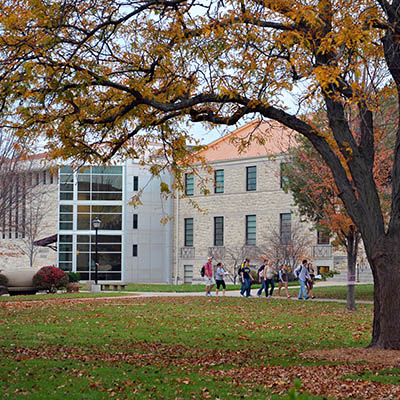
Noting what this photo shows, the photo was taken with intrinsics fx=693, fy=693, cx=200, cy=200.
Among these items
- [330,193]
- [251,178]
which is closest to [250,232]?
[251,178]

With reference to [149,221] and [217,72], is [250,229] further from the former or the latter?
[217,72]

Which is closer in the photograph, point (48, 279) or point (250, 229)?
point (48, 279)

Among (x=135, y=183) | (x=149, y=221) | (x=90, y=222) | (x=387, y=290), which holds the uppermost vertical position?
(x=135, y=183)

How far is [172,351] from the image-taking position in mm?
12398

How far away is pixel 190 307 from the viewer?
76.3ft

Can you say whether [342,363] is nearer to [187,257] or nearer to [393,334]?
[393,334]

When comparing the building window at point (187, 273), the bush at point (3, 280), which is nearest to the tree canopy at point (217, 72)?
the bush at point (3, 280)

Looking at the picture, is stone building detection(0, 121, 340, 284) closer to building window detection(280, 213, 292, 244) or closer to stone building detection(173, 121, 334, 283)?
stone building detection(173, 121, 334, 283)

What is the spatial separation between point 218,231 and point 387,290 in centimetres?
4155

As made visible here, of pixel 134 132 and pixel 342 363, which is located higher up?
pixel 134 132

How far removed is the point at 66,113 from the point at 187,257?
41.6m

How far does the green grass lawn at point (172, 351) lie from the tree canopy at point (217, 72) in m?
2.51

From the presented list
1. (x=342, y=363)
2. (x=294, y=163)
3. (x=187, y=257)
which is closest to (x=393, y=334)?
(x=342, y=363)

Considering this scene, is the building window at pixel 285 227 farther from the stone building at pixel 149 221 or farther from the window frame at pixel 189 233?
the window frame at pixel 189 233
